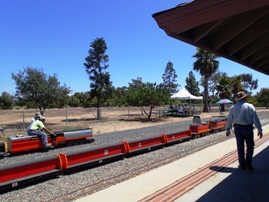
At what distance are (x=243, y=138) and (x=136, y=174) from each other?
2.63 m

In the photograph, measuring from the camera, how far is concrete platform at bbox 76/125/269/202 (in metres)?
4.70

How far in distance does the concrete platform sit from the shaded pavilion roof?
9.28ft

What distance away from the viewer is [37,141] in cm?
983

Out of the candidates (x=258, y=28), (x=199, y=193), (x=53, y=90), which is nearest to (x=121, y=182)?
(x=199, y=193)

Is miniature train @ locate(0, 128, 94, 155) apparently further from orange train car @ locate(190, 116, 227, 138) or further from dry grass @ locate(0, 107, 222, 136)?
orange train car @ locate(190, 116, 227, 138)

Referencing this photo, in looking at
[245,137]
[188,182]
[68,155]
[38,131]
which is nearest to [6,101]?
[38,131]

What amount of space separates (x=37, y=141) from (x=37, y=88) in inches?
550

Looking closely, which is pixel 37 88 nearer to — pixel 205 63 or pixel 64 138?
pixel 64 138

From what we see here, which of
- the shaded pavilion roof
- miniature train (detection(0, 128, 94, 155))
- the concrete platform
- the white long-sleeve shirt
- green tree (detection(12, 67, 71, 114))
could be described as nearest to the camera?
the shaded pavilion roof

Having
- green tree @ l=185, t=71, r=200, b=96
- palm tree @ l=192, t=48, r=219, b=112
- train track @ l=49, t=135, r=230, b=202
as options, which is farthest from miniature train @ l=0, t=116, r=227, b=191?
green tree @ l=185, t=71, r=200, b=96

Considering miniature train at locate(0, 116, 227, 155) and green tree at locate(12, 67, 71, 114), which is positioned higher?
green tree at locate(12, 67, 71, 114)

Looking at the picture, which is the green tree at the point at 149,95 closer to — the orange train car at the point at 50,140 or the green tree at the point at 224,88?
the orange train car at the point at 50,140

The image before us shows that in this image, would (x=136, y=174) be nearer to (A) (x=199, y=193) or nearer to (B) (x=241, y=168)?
(A) (x=199, y=193)

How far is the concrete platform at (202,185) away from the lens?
4703 mm
